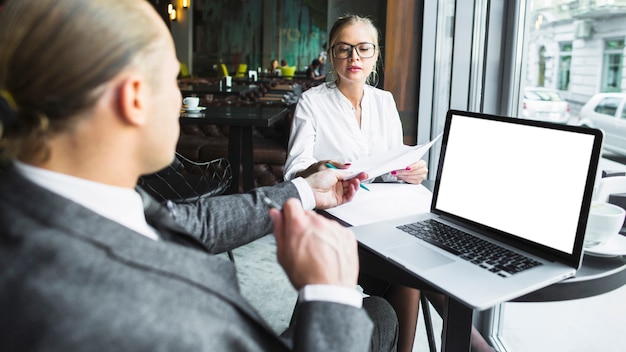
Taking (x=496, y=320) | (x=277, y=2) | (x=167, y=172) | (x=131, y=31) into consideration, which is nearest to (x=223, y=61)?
(x=277, y=2)

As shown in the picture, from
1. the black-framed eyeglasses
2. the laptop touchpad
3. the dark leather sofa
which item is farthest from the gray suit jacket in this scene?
the dark leather sofa

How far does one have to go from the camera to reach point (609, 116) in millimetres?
1551

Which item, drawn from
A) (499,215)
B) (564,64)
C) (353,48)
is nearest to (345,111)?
(353,48)

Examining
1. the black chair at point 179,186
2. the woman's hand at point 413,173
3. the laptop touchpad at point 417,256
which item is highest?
the woman's hand at point 413,173

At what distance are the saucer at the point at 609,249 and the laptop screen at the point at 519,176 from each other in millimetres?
108

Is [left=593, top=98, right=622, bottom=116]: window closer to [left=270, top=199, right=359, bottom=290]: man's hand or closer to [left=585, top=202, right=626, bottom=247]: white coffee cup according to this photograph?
[left=585, top=202, right=626, bottom=247]: white coffee cup

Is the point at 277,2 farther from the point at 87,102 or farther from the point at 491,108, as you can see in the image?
the point at 87,102

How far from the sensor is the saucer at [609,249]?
3.61ft

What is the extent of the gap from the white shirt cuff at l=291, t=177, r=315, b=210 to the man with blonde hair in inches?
23.0

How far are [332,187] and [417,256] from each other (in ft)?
1.39

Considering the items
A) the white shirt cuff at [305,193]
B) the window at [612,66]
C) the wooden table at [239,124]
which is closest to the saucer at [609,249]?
the window at [612,66]

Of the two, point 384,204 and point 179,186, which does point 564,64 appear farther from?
point 179,186

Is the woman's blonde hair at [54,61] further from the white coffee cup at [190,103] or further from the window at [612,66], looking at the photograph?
the white coffee cup at [190,103]

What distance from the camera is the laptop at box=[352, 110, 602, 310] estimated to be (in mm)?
1011
